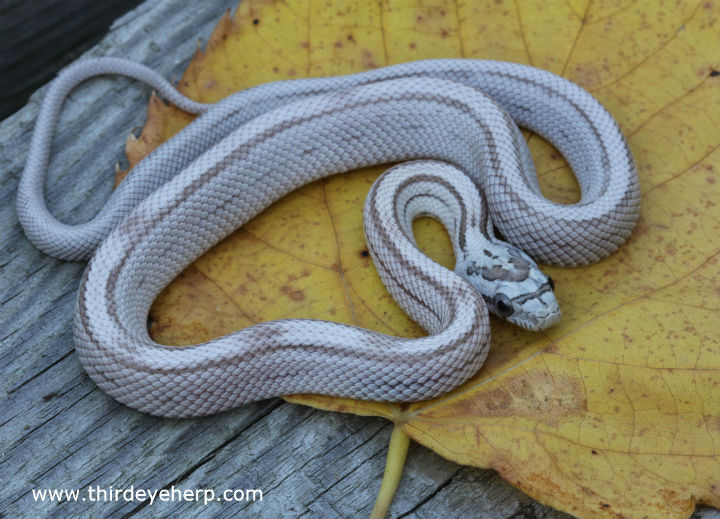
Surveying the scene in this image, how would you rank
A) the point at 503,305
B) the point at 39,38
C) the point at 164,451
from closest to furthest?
the point at 164,451 < the point at 503,305 < the point at 39,38

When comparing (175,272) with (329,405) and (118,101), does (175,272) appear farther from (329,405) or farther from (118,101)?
(118,101)

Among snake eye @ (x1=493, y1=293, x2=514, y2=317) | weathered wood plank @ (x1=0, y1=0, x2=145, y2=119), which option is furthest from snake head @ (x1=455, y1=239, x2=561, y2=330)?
weathered wood plank @ (x1=0, y1=0, x2=145, y2=119)

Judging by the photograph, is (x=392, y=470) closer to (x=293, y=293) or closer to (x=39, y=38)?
(x=293, y=293)

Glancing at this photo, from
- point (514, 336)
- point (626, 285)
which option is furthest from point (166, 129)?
point (626, 285)

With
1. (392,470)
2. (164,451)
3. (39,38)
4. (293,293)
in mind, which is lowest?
(392,470)

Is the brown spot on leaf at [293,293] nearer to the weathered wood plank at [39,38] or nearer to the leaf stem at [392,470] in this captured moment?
the leaf stem at [392,470]

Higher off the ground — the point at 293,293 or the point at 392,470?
the point at 293,293

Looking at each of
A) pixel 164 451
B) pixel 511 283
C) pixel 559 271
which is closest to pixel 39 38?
pixel 164 451
